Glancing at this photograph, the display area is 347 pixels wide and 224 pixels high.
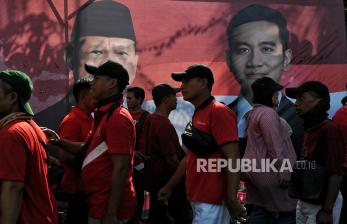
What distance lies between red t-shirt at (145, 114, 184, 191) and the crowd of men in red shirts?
Result: 1258 mm

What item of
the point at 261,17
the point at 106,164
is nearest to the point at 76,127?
the point at 106,164

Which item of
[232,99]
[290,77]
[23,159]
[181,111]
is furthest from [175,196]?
[23,159]

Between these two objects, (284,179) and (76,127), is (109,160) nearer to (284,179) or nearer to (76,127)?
(76,127)

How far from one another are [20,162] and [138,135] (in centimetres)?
360

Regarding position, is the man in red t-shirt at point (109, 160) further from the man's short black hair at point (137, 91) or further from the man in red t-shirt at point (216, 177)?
the man's short black hair at point (137, 91)

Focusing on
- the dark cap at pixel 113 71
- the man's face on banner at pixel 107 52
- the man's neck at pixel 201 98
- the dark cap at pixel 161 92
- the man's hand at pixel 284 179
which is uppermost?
the man's face on banner at pixel 107 52

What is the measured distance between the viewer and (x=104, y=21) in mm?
7598

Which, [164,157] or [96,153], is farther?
[164,157]

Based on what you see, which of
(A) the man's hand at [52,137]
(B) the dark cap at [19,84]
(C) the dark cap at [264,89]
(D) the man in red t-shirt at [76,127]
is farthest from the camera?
(C) the dark cap at [264,89]

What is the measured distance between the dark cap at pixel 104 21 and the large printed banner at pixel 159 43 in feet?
0.04

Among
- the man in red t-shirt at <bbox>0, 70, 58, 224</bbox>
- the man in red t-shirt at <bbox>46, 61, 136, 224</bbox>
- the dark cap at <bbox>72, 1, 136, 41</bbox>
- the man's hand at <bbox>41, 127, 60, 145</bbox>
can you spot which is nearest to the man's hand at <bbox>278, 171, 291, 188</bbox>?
the man in red t-shirt at <bbox>46, 61, 136, 224</bbox>

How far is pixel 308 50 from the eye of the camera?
8305 millimetres

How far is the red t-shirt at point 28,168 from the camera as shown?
10.1 feet

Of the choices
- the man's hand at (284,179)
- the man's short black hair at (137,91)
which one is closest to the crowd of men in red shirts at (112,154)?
the man's hand at (284,179)
